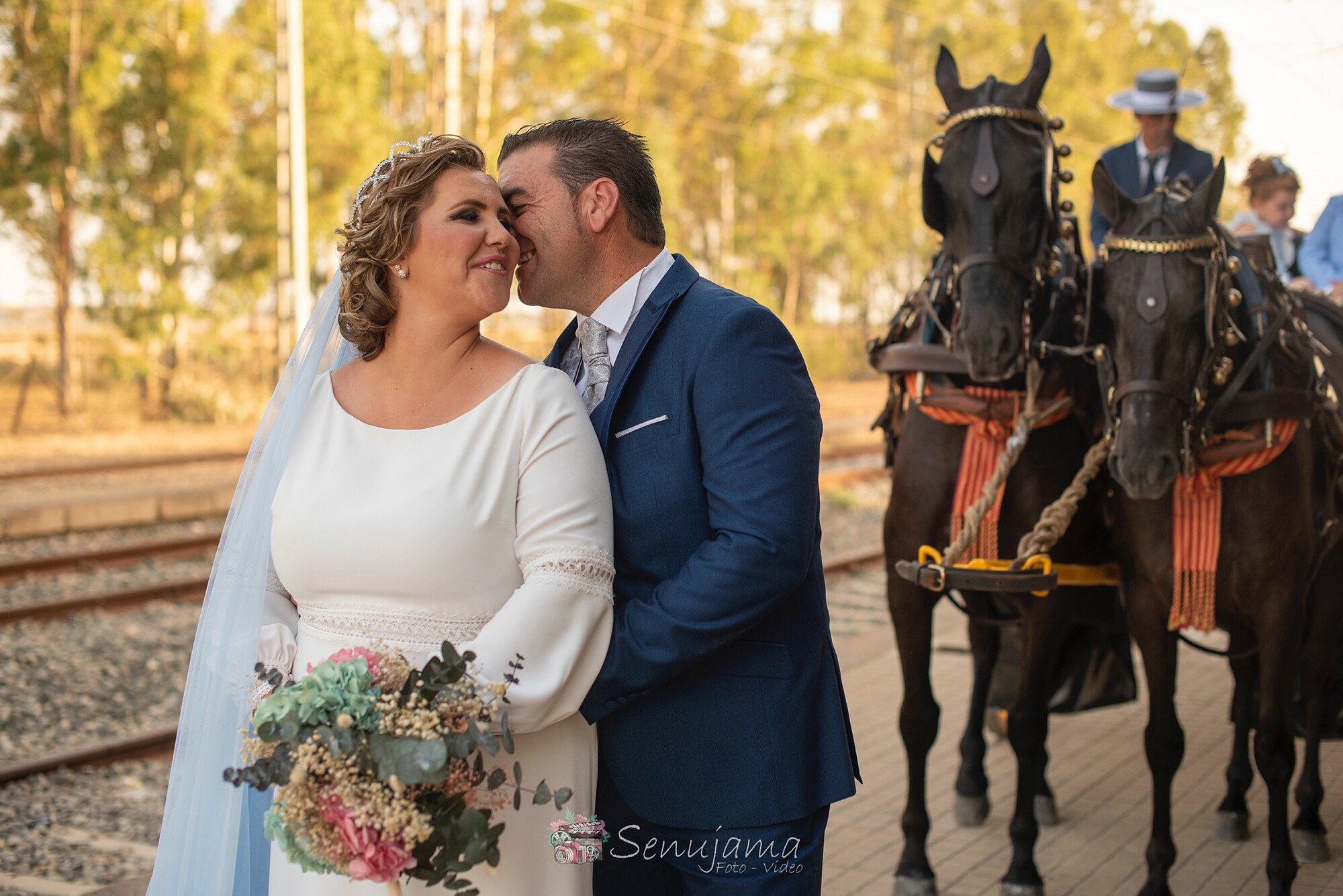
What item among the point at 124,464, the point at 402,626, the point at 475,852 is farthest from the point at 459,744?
the point at 124,464

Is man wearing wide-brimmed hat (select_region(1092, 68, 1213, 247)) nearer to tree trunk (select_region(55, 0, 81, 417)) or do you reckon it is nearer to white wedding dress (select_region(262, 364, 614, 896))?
white wedding dress (select_region(262, 364, 614, 896))

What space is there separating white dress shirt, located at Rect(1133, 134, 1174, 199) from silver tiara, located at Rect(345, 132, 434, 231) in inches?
156

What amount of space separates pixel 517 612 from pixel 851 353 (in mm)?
38943

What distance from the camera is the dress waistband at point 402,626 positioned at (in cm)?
241

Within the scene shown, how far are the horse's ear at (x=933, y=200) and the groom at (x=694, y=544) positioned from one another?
1.70 meters

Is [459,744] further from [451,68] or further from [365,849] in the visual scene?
[451,68]

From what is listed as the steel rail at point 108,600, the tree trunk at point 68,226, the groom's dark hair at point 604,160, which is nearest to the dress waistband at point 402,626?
the groom's dark hair at point 604,160

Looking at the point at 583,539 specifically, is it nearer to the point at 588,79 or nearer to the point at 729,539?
the point at 729,539

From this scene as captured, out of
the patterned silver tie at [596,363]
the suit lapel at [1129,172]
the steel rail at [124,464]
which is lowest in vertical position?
the steel rail at [124,464]

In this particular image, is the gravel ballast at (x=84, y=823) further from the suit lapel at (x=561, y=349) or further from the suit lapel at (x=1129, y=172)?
the suit lapel at (x=1129, y=172)

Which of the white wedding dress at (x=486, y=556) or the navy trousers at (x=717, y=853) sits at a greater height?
the white wedding dress at (x=486, y=556)

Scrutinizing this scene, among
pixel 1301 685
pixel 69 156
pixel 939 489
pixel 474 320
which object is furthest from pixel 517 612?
pixel 69 156

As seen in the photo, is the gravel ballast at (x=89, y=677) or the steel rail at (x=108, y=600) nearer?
the gravel ballast at (x=89, y=677)

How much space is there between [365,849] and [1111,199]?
3244 mm
